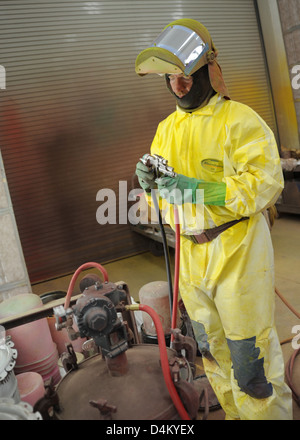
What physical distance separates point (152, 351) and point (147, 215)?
11.1 ft

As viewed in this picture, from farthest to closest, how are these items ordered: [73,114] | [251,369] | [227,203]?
[73,114], [251,369], [227,203]

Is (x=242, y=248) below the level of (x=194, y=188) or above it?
below

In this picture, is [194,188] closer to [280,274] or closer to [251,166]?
[251,166]

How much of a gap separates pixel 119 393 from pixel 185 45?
1.41m

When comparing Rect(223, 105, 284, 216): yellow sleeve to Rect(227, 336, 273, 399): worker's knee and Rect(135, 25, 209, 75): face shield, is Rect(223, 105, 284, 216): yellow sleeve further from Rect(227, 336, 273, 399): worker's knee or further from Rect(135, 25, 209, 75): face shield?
Rect(227, 336, 273, 399): worker's knee

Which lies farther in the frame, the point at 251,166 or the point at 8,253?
the point at 8,253

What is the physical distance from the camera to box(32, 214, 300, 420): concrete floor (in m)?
2.97

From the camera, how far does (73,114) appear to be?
5.46m

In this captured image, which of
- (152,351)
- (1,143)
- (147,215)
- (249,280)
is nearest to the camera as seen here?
(152,351)

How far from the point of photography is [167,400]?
1254mm

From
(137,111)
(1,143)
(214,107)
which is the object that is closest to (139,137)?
(137,111)

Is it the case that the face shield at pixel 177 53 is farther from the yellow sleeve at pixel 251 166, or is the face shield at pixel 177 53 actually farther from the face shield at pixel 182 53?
the yellow sleeve at pixel 251 166

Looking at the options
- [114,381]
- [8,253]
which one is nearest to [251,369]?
[114,381]
